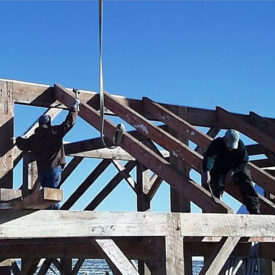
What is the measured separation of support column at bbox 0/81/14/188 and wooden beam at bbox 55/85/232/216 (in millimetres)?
696

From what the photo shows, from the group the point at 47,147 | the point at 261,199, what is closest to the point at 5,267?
the point at 47,147

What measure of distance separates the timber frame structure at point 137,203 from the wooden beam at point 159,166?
0.01m

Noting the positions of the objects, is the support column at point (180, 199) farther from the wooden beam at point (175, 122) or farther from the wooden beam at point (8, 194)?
the wooden beam at point (8, 194)

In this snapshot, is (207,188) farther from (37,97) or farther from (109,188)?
(109,188)

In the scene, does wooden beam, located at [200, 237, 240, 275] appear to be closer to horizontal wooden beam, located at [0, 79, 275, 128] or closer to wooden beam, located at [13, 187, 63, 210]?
wooden beam, located at [13, 187, 63, 210]

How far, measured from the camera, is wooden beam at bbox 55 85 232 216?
237 inches

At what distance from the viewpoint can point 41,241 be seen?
5977 mm

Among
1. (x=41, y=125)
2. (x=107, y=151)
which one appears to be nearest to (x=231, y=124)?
(x=107, y=151)

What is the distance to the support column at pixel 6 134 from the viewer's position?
684 cm

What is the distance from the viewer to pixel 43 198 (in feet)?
13.4

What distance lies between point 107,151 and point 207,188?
4.55 meters

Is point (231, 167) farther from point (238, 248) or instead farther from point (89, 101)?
point (89, 101)

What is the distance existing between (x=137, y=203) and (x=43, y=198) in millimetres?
5931

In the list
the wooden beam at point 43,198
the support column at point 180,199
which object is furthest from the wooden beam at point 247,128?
the wooden beam at point 43,198
